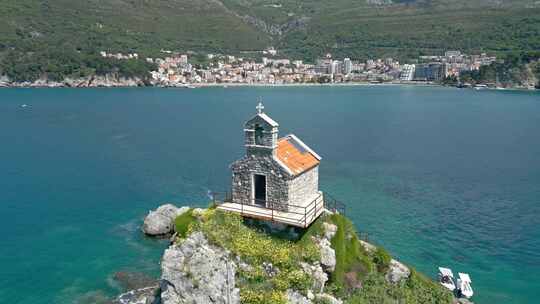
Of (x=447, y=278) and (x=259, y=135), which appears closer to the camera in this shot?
(x=259, y=135)

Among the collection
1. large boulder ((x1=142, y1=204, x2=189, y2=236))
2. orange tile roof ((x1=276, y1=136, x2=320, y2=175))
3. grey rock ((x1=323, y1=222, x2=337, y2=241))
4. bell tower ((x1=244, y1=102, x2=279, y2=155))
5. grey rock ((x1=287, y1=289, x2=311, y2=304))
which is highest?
bell tower ((x1=244, y1=102, x2=279, y2=155))

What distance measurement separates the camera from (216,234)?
24.5 metres

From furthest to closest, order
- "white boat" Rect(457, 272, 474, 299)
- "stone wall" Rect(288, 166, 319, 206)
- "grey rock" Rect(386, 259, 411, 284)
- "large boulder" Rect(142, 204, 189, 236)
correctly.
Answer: "large boulder" Rect(142, 204, 189, 236) < "white boat" Rect(457, 272, 474, 299) < "grey rock" Rect(386, 259, 411, 284) < "stone wall" Rect(288, 166, 319, 206)

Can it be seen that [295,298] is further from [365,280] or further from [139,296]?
[139,296]

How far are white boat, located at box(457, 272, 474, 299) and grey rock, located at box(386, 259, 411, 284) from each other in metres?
5.44

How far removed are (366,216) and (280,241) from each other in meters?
21.9

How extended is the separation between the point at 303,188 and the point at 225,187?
98.0ft

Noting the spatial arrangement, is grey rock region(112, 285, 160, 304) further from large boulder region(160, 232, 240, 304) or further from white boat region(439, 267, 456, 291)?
white boat region(439, 267, 456, 291)

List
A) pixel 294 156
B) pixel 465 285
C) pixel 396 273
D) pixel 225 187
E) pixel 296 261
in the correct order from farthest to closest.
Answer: pixel 225 187 < pixel 465 285 < pixel 396 273 < pixel 294 156 < pixel 296 261

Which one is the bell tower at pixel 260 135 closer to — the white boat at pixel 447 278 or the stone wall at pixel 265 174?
the stone wall at pixel 265 174

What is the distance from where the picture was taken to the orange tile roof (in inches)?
1023

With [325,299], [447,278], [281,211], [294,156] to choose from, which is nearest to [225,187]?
[447,278]

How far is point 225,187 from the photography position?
55906mm

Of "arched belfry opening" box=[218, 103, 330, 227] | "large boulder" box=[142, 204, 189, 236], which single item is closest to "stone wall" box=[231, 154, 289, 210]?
"arched belfry opening" box=[218, 103, 330, 227]
